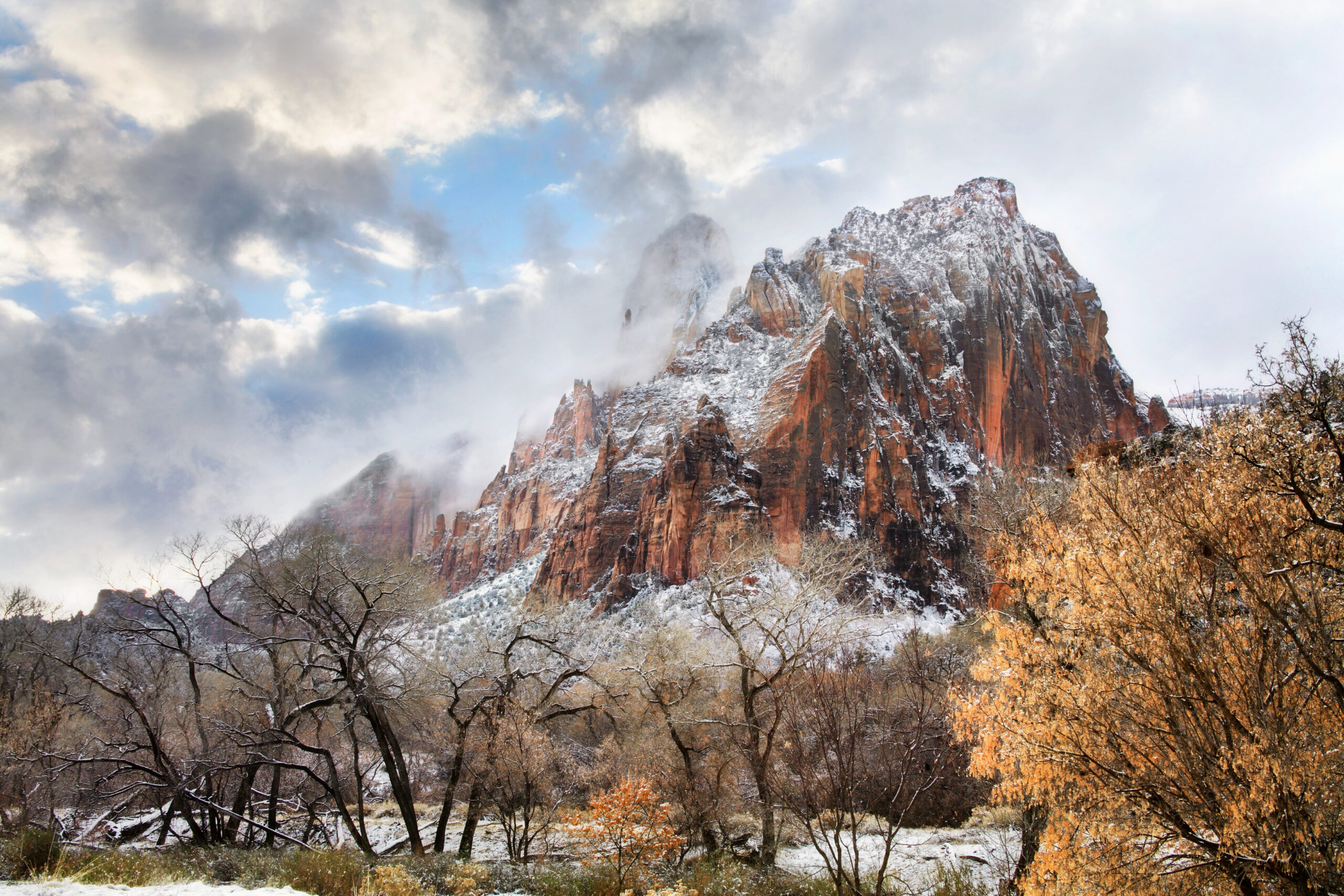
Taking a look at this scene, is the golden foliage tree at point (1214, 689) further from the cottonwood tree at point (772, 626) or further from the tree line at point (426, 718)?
the cottonwood tree at point (772, 626)

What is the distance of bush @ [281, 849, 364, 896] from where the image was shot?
37.8ft


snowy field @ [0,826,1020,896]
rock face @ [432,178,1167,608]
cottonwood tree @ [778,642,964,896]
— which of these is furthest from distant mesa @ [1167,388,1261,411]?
rock face @ [432,178,1167,608]

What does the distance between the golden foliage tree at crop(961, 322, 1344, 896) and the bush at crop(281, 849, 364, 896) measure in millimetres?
11701

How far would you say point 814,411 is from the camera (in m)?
95.2

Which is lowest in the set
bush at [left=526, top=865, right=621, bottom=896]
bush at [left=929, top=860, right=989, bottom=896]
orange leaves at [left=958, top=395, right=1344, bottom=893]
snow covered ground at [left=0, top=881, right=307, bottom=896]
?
bush at [left=526, top=865, right=621, bottom=896]

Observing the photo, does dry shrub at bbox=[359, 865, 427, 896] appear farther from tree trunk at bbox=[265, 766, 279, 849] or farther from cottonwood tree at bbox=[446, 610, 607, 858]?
tree trunk at bbox=[265, 766, 279, 849]

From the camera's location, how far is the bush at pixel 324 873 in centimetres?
1152

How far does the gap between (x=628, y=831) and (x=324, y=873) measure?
6078 millimetres

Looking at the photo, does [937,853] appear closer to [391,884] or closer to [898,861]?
[898,861]

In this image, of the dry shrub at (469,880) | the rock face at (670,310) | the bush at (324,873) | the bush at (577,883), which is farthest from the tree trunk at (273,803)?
the rock face at (670,310)

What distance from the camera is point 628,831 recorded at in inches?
538

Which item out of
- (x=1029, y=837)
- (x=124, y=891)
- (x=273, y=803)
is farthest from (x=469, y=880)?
(x=1029, y=837)

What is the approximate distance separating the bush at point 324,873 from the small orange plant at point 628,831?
435cm

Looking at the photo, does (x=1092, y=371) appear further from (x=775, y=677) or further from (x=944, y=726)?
(x=775, y=677)
